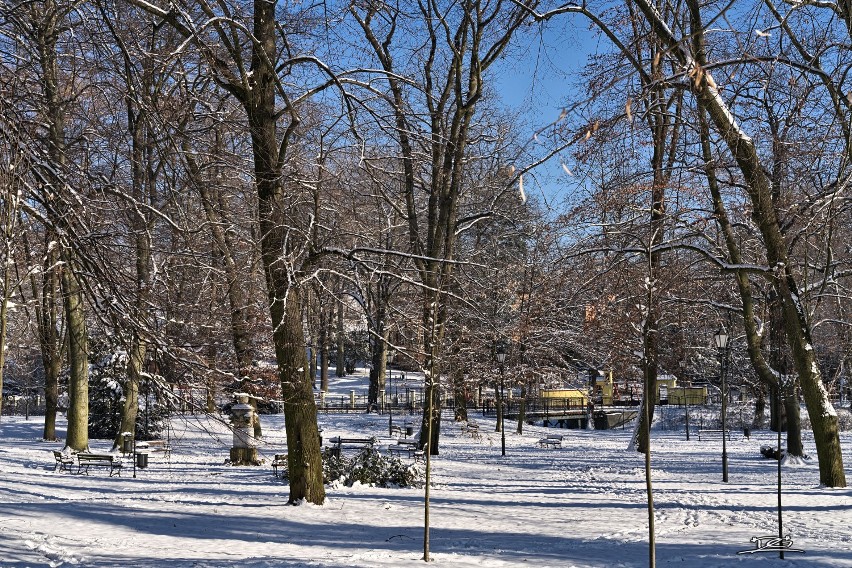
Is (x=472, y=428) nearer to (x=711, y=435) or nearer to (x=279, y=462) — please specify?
(x=279, y=462)

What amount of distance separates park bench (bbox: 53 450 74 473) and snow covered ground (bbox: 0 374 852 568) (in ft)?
0.98

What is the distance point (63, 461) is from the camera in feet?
60.5

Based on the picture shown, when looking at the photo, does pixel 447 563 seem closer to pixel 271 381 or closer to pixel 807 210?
pixel 807 210

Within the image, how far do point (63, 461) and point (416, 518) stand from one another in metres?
9.82

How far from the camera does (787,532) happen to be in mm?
11102

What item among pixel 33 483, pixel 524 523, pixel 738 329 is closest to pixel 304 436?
pixel 524 523

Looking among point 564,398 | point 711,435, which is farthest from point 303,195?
point 564,398

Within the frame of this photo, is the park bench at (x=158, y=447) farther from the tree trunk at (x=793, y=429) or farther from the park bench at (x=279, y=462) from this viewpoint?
the tree trunk at (x=793, y=429)

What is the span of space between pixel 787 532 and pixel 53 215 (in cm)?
983

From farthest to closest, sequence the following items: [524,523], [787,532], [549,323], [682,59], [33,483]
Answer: [549,323] < [33,483] < [524,523] < [787,532] < [682,59]

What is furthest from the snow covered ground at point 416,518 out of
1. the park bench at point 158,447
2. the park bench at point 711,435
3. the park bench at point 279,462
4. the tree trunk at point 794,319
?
the park bench at point 711,435

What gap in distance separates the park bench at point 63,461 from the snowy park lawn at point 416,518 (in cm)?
39

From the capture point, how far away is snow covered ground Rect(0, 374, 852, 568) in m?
9.58

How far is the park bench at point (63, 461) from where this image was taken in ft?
60.2
